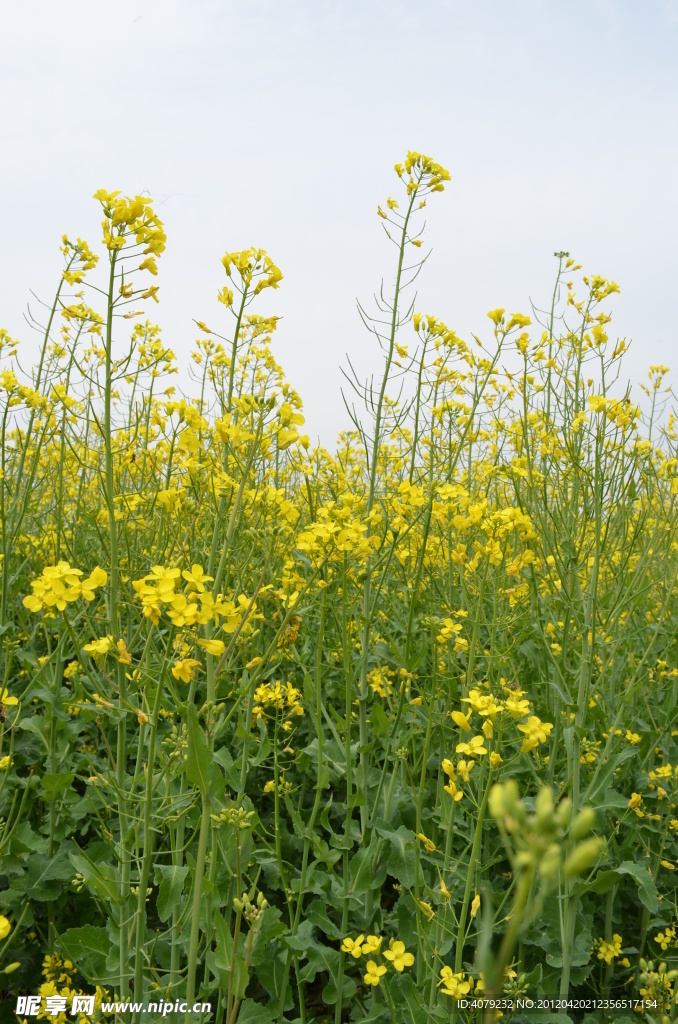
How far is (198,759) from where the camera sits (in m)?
1.47

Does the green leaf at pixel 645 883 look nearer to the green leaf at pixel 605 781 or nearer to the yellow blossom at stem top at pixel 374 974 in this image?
the green leaf at pixel 605 781

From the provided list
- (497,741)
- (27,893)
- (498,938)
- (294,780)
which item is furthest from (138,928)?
(294,780)

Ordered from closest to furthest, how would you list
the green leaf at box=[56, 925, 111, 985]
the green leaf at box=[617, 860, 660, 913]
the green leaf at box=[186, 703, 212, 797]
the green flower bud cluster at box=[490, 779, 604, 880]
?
the green flower bud cluster at box=[490, 779, 604, 880]
the green leaf at box=[186, 703, 212, 797]
the green leaf at box=[56, 925, 111, 985]
the green leaf at box=[617, 860, 660, 913]

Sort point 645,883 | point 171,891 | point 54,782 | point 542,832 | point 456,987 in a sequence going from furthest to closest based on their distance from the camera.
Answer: point 54,782 < point 645,883 < point 171,891 < point 456,987 < point 542,832

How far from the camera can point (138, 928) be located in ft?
5.33

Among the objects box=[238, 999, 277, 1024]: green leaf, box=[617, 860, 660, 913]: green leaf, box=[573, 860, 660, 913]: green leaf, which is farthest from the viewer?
box=[617, 860, 660, 913]: green leaf

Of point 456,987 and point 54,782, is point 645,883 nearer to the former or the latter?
point 456,987

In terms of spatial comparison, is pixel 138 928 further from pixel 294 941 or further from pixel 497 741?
pixel 497 741

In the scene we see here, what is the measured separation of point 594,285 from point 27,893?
3480 mm

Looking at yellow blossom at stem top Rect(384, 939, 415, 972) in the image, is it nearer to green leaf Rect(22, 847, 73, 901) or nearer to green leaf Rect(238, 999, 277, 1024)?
green leaf Rect(238, 999, 277, 1024)

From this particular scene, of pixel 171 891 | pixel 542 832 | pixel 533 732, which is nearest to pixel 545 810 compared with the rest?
pixel 542 832

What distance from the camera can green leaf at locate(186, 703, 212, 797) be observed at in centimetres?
145

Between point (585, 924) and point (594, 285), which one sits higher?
point (594, 285)

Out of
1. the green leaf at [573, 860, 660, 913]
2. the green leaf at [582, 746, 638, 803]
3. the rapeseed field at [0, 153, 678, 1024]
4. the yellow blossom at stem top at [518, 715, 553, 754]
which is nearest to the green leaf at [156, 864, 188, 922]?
the rapeseed field at [0, 153, 678, 1024]
